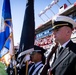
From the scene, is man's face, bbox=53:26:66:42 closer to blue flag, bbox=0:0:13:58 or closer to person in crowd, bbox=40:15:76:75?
person in crowd, bbox=40:15:76:75

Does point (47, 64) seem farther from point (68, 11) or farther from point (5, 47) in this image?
point (68, 11)

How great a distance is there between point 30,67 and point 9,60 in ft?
1.05

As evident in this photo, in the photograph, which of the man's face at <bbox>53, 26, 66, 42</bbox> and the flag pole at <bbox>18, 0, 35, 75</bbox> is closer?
the man's face at <bbox>53, 26, 66, 42</bbox>

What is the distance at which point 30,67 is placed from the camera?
2799 millimetres

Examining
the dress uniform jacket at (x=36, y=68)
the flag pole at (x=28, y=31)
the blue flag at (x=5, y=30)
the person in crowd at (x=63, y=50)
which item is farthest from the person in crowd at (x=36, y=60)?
the person in crowd at (x=63, y=50)

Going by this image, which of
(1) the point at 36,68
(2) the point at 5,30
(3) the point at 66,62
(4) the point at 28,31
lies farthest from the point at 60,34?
(2) the point at 5,30

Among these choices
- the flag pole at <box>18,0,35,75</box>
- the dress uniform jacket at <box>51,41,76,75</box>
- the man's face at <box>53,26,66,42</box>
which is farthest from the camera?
the flag pole at <box>18,0,35,75</box>

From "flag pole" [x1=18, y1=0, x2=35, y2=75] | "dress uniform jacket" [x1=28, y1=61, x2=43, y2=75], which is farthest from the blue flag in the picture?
"dress uniform jacket" [x1=28, y1=61, x2=43, y2=75]

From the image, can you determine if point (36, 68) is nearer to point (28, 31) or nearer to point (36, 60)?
point (36, 60)

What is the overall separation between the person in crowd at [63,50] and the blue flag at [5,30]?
1201 mm

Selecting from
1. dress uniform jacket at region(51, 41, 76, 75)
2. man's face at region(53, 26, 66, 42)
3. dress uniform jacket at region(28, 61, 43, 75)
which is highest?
man's face at region(53, 26, 66, 42)

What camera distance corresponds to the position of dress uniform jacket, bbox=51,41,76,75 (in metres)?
1.47

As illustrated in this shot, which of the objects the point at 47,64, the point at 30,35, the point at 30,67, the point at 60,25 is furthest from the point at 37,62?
the point at 60,25

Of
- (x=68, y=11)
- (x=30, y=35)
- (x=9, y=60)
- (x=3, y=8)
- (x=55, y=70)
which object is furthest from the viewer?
(x=68, y=11)
